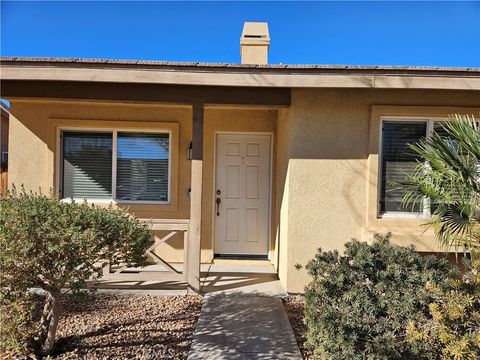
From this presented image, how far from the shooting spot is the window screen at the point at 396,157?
539 centimetres

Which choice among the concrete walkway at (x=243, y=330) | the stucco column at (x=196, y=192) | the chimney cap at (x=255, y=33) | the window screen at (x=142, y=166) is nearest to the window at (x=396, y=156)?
the concrete walkway at (x=243, y=330)

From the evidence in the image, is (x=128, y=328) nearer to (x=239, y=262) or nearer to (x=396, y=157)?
(x=239, y=262)

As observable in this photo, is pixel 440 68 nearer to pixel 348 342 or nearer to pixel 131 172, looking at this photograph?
pixel 348 342

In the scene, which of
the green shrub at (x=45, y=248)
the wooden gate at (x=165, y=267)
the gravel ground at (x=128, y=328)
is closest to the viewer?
the green shrub at (x=45, y=248)

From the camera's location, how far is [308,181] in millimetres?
5344

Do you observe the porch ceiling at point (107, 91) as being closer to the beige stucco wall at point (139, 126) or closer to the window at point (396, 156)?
the beige stucco wall at point (139, 126)

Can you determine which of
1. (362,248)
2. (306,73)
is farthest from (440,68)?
(362,248)

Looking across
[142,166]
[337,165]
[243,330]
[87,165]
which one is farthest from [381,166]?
[87,165]

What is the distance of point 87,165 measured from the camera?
22.4 feet

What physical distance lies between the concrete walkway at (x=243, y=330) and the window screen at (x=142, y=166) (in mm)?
2645

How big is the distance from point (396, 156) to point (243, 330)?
341 cm

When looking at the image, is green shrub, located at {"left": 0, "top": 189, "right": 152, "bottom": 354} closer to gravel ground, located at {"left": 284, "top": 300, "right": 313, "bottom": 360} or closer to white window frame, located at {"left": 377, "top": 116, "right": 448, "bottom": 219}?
gravel ground, located at {"left": 284, "top": 300, "right": 313, "bottom": 360}

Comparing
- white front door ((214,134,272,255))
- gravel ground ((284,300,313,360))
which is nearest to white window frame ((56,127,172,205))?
white front door ((214,134,272,255))

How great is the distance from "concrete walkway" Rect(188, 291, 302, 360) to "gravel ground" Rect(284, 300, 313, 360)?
0.08 m
